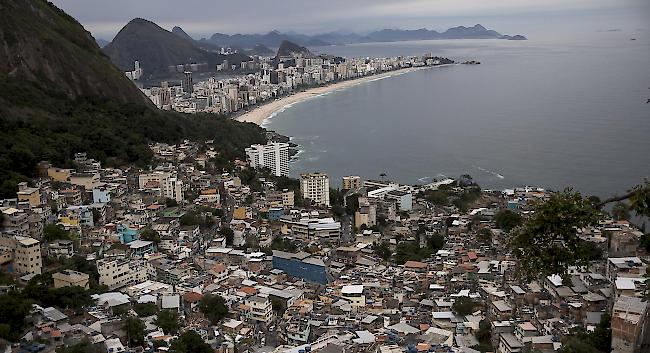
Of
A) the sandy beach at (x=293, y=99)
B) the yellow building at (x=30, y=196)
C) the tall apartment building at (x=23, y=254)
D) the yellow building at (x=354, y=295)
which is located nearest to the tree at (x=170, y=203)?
the yellow building at (x=30, y=196)

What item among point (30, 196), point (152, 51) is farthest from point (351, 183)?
point (152, 51)

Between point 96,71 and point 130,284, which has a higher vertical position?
point 96,71

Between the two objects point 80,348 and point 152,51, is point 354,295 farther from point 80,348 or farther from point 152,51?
point 152,51

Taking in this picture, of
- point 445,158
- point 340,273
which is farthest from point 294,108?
point 340,273

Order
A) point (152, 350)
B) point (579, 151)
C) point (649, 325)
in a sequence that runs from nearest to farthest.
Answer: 1. point (649, 325)
2. point (152, 350)
3. point (579, 151)

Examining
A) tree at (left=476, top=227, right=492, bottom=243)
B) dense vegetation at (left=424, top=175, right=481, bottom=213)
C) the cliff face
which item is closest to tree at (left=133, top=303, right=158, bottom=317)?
tree at (left=476, top=227, right=492, bottom=243)

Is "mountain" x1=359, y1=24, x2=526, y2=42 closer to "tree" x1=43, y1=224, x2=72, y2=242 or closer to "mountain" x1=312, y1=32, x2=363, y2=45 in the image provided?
"mountain" x1=312, y1=32, x2=363, y2=45

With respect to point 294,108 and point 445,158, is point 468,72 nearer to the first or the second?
point 294,108
